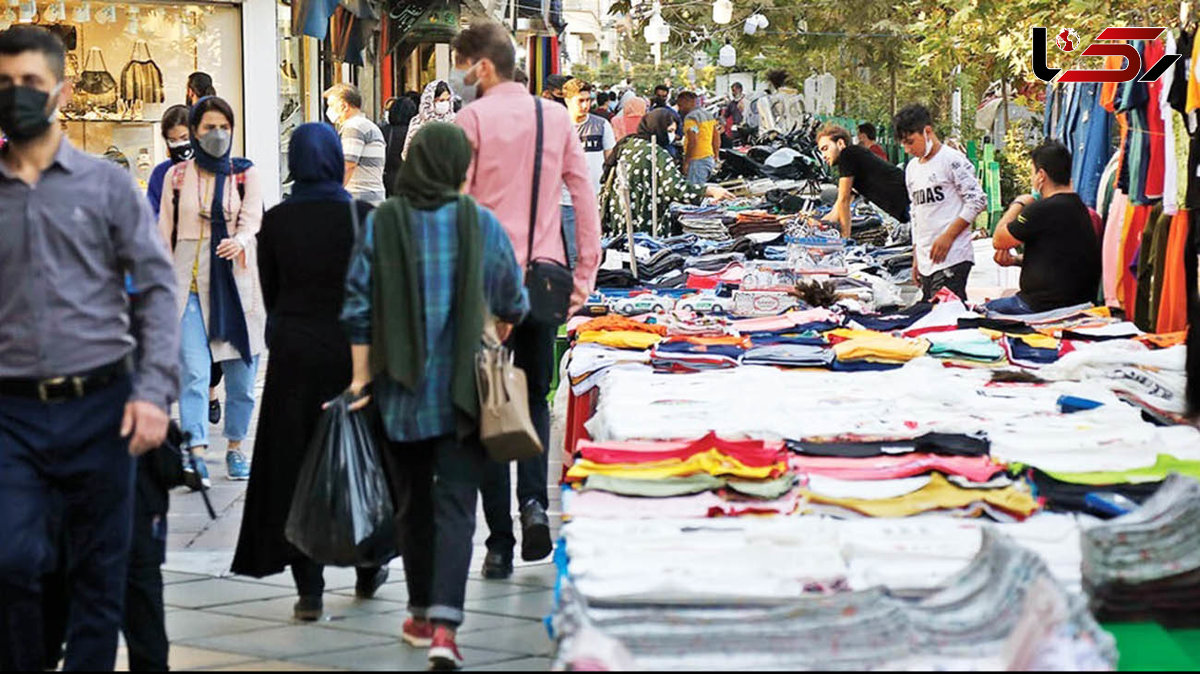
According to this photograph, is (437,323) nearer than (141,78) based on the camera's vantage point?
Yes

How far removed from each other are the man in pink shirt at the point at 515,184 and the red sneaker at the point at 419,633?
105 centimetres

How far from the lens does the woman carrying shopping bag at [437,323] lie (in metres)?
5.84

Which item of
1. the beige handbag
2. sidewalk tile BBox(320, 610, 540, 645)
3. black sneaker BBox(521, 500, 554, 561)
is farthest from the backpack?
the beige handbag

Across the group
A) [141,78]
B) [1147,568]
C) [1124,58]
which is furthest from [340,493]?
[141,78]

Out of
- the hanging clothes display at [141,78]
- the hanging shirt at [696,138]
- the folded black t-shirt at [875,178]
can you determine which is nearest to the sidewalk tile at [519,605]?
the folded black t-shirt at [875,178]

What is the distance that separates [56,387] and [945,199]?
8.39m

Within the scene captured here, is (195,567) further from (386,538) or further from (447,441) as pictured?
(447,441)

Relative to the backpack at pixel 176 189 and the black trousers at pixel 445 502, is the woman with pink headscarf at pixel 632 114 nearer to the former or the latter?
the backpack at pixel 176 189

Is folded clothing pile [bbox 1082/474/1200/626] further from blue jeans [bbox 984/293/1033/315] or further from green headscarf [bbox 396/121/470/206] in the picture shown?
blue jeans [bbox 984/293/1033/315]

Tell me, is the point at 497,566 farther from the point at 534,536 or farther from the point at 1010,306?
the point at 1010,306

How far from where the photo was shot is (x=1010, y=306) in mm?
11008

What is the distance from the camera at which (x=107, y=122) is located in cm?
1505

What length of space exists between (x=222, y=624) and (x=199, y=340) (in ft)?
9.77

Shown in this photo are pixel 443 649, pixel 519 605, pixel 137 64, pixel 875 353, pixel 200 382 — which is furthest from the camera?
pixel 137 64
